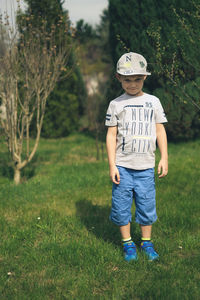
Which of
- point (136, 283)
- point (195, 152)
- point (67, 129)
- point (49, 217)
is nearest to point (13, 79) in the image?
point (49, 217)

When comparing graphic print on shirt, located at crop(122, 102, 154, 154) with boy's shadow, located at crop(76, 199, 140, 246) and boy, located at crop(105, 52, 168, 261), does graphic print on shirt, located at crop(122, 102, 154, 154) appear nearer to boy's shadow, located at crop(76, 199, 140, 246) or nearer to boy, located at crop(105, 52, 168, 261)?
boy, located at crop(105, 52, 168, 261)

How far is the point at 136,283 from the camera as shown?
271 centimetres

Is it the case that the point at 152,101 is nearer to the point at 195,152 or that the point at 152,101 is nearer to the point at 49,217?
the point at 49,217

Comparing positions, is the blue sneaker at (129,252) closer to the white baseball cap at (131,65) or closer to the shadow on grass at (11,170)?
the white baseball cap at (131,65)

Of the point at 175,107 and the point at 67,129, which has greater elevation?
the point at 175,107

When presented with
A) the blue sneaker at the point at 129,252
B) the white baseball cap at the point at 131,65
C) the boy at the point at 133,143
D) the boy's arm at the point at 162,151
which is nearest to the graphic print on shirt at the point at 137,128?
the boy at the point at 133,143

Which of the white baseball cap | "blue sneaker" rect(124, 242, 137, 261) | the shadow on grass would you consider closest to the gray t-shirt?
the white baseball cap

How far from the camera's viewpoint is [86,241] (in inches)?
137

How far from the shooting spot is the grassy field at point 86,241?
2.68 m

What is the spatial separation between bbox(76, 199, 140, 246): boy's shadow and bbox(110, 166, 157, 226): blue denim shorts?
0.54 metres

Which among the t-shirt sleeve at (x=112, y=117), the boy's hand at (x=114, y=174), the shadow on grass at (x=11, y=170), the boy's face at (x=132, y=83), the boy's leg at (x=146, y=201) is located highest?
the boy's face at (x=132, y=83)

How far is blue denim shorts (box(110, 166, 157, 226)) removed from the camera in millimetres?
2955

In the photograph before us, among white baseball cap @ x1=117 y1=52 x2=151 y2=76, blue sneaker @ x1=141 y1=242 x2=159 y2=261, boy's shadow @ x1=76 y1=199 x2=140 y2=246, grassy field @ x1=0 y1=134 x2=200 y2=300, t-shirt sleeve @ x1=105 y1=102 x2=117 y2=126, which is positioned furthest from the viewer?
boy's shadow @ x1=76 y1=199 x2=140 y2=246

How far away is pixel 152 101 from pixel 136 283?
4.82 ft
